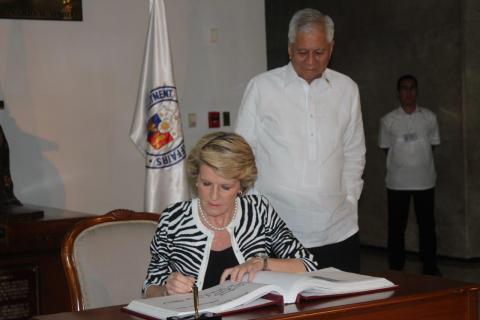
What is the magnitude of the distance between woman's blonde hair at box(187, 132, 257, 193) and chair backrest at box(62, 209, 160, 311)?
1.10 feet

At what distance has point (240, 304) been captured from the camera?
1998 millimetres

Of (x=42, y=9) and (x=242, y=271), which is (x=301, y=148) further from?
(x=42, y=9)

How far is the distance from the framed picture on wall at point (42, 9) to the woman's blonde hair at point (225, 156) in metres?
2.52

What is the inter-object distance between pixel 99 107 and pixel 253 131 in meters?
1.90

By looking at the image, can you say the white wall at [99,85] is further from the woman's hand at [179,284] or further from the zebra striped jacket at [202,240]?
the woman's hand at [179,284]

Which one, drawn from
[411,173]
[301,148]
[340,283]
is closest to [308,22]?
[301,148]

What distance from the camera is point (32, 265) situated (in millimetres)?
4156

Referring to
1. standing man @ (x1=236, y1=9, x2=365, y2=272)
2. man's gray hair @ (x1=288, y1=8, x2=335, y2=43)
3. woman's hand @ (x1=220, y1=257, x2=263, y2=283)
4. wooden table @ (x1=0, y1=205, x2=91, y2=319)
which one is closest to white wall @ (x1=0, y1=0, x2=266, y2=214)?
wooden table @ (x1=0, y1=205, x2=91, y2=319)

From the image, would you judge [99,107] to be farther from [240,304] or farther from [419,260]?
[419,260]

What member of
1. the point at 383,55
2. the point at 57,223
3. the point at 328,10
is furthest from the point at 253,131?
the point at 328,10

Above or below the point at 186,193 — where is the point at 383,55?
above

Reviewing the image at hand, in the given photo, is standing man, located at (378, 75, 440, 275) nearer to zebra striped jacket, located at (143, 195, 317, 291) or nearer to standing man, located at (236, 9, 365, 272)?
standing man, located at (236, 9, 365, 272)

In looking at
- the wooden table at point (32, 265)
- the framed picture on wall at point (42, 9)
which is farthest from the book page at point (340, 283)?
the framed picture on wall at point (42, 9)

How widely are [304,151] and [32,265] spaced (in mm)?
1590
